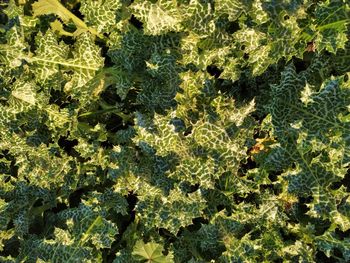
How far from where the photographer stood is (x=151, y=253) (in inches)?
86.9

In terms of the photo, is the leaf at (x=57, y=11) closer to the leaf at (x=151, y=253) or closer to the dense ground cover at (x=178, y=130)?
the dense ground cover at (x=178, y=130)

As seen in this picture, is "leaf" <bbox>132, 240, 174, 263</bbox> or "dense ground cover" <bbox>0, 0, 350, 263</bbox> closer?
"dense ground cover" <bbox>0, 0, 350, 263</bbox>

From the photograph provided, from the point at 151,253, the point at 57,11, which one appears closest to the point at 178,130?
the point at 151,253

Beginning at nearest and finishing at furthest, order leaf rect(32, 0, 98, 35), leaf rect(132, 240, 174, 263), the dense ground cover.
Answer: the dense ground cover → leaf rect(132, 240, 174, 263) → leaf rect(32, 0, 98, 35)

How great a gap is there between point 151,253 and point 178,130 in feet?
1.83

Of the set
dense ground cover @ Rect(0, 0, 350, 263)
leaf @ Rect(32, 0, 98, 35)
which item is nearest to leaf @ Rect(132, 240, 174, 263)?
dense ground cover @ Rect(0, 0, 350, 263)

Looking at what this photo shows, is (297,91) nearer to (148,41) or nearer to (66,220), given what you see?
(148,41)

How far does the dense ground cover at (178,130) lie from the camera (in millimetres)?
2070

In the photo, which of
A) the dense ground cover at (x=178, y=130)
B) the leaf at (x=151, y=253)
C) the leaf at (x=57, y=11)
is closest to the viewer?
the dense ground cover at (x=178, y=130)

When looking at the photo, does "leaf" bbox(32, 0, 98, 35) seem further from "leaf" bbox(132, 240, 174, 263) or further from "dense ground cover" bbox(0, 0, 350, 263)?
"leaf" bbox(132, 240, 174, 263)

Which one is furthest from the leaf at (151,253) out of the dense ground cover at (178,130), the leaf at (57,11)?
the leaf at (57,11)

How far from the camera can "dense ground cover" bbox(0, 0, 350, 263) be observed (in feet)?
6.79

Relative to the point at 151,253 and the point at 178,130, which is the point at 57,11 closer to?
the point at 178,130

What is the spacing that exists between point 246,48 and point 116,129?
0.90 metres
